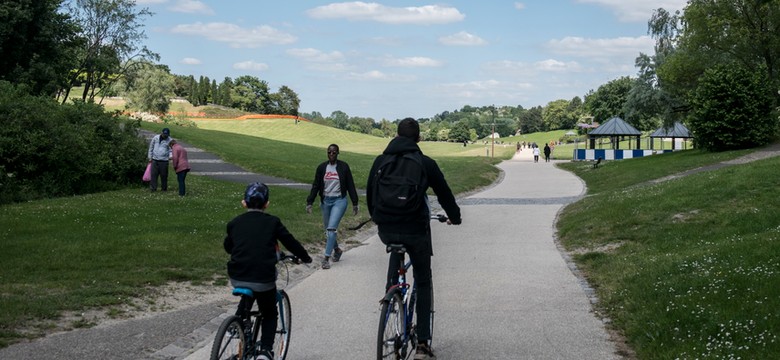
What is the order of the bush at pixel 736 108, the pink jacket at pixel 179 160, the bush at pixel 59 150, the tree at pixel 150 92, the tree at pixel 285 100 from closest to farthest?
the bush at pixel 59 150, the pink jacket at pixel 179 160, the bush at pixel 736 108, the tree at pixel 150 92, the tree at pixel 285 100

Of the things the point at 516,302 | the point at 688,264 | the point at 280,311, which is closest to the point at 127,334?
the point at 280,311

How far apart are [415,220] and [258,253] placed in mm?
1245

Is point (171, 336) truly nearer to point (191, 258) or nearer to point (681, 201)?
point (191, 258)

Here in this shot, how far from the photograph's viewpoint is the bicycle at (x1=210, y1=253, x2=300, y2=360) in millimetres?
5047

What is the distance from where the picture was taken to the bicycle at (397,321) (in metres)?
5.50

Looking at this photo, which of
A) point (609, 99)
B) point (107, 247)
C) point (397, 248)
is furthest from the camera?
point (609, 99)

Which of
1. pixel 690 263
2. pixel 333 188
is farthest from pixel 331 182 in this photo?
pixel 690 263

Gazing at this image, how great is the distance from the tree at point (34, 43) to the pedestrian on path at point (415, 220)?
4031 centimetres

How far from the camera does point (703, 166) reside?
33.3m

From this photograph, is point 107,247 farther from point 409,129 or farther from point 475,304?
point 409,129

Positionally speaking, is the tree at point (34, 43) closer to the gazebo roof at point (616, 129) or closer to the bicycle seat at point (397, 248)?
the bicycle seat at point (397, 248)

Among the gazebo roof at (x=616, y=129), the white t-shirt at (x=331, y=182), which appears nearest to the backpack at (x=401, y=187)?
the white t-shirt at (x=331, y=182)

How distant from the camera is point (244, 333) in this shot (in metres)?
5.38

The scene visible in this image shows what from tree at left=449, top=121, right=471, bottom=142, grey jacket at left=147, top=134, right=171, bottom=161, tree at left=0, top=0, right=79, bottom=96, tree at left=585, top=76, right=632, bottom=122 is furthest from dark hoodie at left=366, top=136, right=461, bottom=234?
tree at left=449, top=121, right=471, bottom=142
